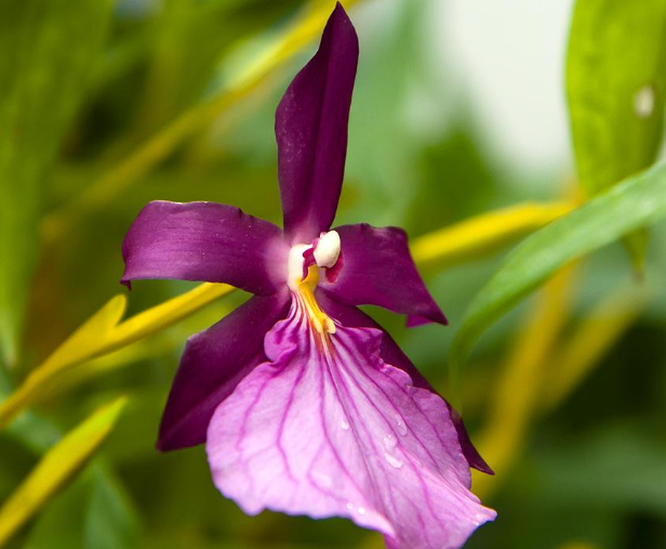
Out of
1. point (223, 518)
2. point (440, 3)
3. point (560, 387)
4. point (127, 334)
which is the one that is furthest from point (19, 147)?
point (440, 3)

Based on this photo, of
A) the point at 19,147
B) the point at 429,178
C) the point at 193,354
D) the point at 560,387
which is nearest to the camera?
the point at 193,354

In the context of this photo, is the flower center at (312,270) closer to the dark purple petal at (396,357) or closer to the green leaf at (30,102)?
the dark purple petal at (396,357)

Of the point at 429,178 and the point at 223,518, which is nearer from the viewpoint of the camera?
the point at 223,518

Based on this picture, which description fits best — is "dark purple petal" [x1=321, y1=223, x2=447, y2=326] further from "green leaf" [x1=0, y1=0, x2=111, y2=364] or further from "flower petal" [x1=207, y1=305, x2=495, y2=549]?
"green leaf" [x1=0, y1=0, x2=111, y2=364]

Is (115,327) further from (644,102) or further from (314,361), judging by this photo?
(644,102)

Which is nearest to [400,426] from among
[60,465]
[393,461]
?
[393,461]

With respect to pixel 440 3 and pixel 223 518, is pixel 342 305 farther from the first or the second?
pixel 440 3

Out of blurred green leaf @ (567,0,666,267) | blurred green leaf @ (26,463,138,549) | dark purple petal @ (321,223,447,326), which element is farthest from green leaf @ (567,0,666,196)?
blurred green leaf @ (26,463,138,549)
